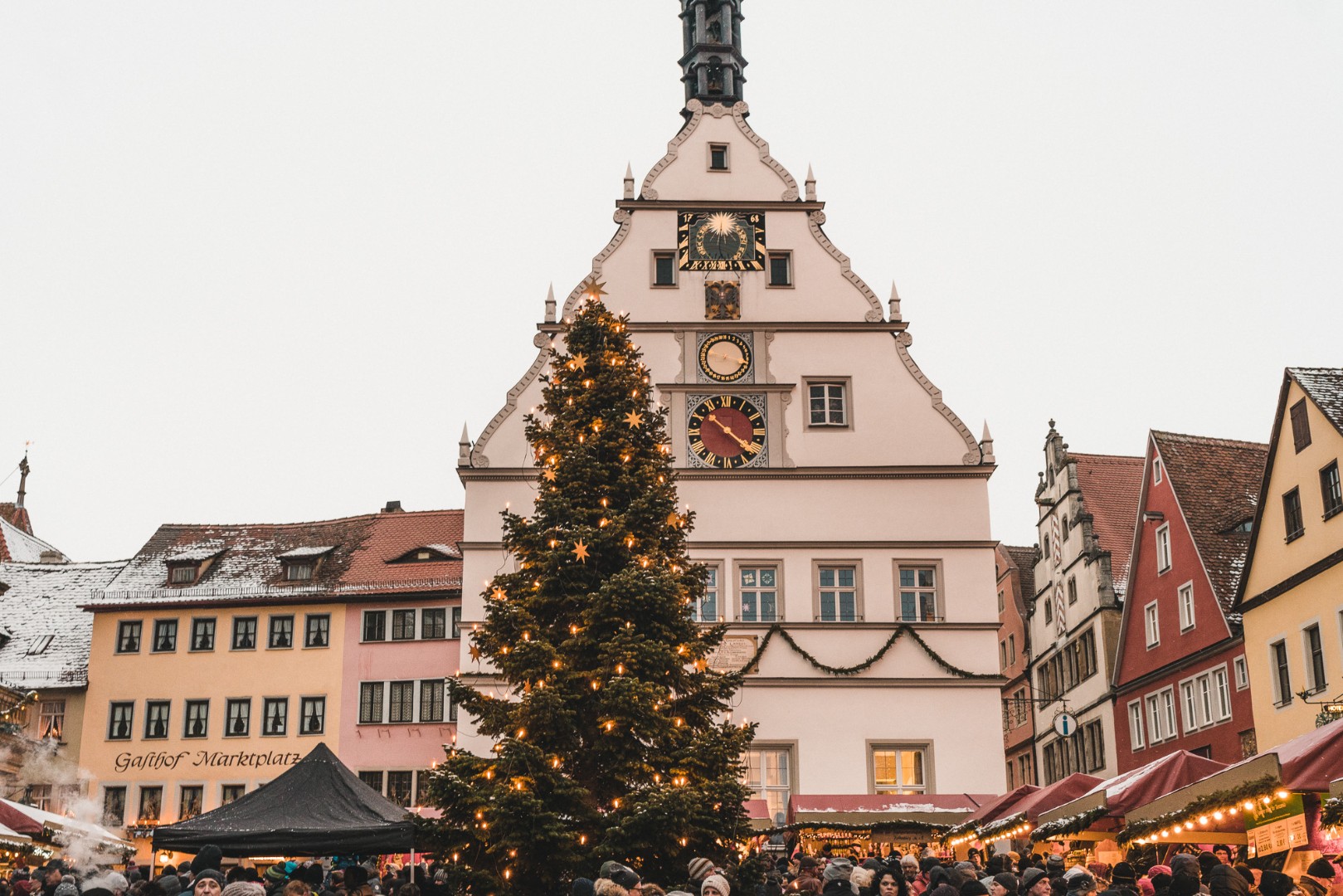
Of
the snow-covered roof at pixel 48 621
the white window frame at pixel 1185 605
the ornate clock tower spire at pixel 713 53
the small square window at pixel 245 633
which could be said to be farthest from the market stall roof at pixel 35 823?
the white window frame at pixel 1185 605

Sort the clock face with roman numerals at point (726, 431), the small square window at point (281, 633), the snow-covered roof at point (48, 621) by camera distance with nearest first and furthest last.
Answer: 1. the clock face with roman numerals at point (726, 431)
2. the small square window at point (281, 633)
3. the snow-covered roof at point (48, 621)

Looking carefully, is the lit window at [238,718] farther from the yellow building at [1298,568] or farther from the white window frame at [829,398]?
the yellow building at [1298,568]

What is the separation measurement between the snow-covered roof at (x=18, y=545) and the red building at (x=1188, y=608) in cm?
3261

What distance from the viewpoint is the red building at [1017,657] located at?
4697 cm

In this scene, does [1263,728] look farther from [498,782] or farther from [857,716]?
[498,782]

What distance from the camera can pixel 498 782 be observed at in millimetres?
16781

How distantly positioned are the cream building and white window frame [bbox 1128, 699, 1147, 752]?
7874 millimetres

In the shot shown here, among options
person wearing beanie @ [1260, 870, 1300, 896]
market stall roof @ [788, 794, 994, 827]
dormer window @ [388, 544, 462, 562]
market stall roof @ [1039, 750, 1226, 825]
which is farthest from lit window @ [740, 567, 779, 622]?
person wearing beanie @ [1260, 870, 1300, 896]

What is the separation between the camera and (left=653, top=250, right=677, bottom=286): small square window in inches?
1268

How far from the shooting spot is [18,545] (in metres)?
50.7

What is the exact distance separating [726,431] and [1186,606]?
10.8m

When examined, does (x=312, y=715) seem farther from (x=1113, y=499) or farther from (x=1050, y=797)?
(x=1050, y=797)

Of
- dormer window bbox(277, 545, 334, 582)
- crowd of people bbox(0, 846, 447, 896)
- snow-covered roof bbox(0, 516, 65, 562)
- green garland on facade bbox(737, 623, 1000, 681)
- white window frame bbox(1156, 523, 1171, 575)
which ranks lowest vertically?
crowd of people bbox(0, 846, 447, 896)

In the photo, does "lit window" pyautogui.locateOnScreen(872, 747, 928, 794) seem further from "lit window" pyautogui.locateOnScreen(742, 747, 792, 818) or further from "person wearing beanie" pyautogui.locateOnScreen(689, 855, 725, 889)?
"person wearing beanie" pyautogui.locateOnScreen(689, 855, 725, 889)
